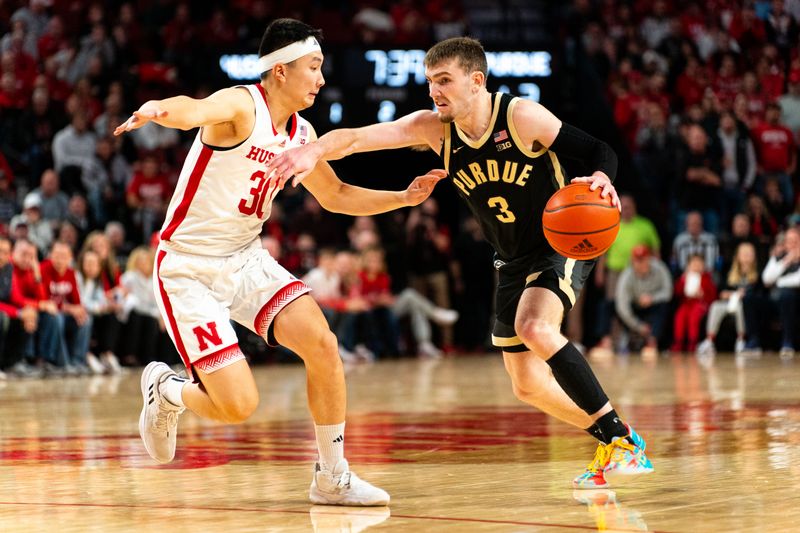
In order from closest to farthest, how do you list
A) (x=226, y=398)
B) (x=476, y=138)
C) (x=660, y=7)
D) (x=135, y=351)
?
(x=226, y=398) → (x=476, y=138) → (x=135, y=351) → (x=660, y=7)

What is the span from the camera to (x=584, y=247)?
5.31m

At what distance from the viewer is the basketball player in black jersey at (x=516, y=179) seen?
5383mm

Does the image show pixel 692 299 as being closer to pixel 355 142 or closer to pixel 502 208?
pixel 502 208

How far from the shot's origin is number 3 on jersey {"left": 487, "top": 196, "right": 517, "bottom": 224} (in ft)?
18.6

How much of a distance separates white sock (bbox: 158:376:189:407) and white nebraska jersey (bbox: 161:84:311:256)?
22.6 inches

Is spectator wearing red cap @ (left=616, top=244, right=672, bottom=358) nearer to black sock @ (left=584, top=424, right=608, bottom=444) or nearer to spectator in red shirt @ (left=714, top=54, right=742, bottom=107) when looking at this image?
spectator in red shirt @ (left=714, top=54, right=742, bottom=107)

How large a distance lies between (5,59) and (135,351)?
16.7 feet

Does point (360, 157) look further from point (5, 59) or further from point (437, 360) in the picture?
point (5, 59)

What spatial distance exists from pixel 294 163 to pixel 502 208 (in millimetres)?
1113

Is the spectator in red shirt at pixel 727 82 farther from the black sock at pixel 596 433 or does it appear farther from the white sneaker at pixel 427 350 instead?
the black sock at pixel 596 433

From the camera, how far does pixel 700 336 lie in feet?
54.6

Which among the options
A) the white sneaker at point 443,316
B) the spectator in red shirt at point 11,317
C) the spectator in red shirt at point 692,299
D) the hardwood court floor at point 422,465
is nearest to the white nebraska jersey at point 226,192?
the hardwood court floor at point 422,465

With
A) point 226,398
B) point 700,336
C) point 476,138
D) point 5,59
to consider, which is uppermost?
point 5,59

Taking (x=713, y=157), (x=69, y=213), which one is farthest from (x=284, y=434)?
(x=713, y=157)
